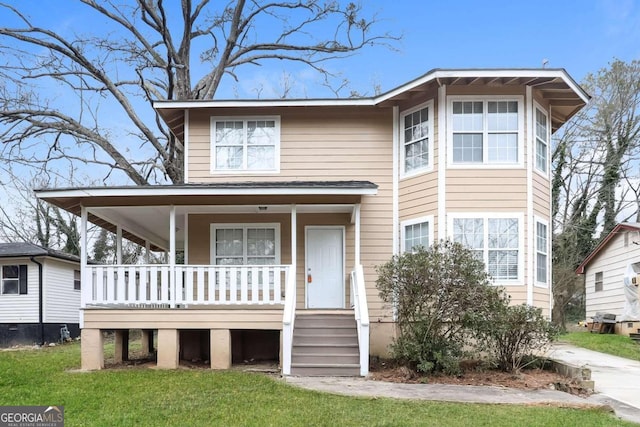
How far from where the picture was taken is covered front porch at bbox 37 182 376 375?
35.4 ft

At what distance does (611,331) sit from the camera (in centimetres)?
2138

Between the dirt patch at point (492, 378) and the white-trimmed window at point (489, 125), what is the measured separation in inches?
172

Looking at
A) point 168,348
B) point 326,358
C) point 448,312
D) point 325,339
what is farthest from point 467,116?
point 168,348

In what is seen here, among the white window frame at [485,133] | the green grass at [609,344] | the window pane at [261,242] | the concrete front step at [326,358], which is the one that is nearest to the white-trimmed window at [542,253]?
the white window frame at [485,133]

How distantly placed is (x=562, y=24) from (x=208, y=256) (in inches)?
721

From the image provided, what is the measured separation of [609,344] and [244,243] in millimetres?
11592

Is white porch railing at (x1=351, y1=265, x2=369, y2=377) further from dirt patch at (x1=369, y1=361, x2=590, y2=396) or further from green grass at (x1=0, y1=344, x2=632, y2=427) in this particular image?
green grass at (x1=0, y1=344, x2=632, y2=427)

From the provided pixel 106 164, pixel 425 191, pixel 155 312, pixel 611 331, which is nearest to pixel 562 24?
pixel 611 331

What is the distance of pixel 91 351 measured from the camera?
10.9 meters

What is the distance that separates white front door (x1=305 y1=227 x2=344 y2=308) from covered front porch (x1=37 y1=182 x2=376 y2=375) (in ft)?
0.07

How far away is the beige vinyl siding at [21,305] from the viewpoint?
2073 centimetres

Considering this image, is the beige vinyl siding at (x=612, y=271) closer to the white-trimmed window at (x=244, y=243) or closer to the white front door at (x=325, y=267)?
the white front door at (x=325, y=267)

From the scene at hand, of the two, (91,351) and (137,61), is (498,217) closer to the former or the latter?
(91,351)

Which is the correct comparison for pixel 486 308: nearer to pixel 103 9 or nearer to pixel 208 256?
pixel 208 256
